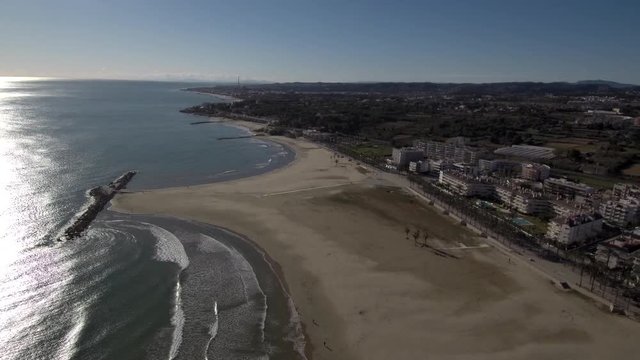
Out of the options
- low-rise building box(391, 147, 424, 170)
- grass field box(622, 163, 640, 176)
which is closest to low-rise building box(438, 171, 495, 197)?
low-rise building box(391, 147, 424, 170)

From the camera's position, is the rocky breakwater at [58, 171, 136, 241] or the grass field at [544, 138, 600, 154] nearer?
the rocky breakwater at [58, 171, 136, 241]

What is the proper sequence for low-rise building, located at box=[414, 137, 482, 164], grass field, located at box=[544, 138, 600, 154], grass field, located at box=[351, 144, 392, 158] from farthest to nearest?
grass field, located at box=[544, 138, 600, 154] → grass field, located at box=[351, 144, 392, 158] → low-rise building, located at box=[414, 137, 482, 164]

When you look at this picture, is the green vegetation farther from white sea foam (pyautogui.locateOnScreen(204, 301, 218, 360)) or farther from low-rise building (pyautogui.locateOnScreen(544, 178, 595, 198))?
white sea foam (pyautogui.locateOnScreen(204, 301, 218, 360))

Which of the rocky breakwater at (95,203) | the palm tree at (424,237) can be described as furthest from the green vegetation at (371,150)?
the rocky breakwater at (95,203)

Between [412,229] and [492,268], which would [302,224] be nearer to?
[412,229]

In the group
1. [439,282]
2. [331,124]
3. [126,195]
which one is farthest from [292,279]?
[331,124]

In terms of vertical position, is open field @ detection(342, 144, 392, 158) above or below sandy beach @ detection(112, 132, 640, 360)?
above
